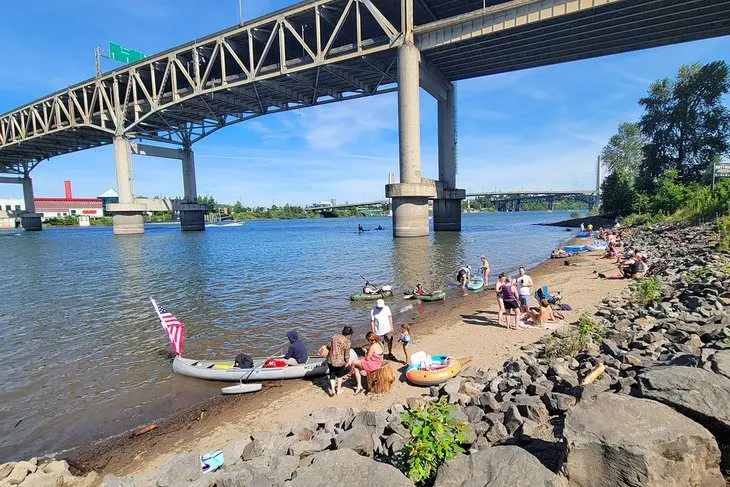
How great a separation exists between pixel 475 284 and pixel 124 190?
6970 cm

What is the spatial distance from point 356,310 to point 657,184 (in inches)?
2008

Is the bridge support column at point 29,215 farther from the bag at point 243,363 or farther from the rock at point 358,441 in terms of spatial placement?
the rock at point 358,441

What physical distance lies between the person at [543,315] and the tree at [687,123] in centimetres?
4942

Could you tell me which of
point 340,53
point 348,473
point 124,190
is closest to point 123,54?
point 124,190

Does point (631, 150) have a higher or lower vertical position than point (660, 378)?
higher

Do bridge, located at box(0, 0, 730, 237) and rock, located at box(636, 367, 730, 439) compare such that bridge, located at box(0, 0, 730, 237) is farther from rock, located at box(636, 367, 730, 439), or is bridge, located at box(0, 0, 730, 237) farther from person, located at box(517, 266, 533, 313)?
rock, located at box(636, 367, 730, 439)

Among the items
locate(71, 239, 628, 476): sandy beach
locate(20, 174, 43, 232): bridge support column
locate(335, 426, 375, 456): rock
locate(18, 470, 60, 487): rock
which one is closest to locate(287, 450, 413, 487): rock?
locate(335, 426, 375, 456): rock

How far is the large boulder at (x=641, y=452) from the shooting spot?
294 cm

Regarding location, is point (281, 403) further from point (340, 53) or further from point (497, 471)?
point (340, 53)

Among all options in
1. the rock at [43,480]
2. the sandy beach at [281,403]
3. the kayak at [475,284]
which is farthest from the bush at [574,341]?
the kayak at [475,284]

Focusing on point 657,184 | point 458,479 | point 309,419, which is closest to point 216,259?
point 309,419

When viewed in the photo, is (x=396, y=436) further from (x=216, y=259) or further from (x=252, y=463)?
(x=216, y=259)

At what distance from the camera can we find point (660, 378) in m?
4.17

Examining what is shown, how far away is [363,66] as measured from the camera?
52.6 m
